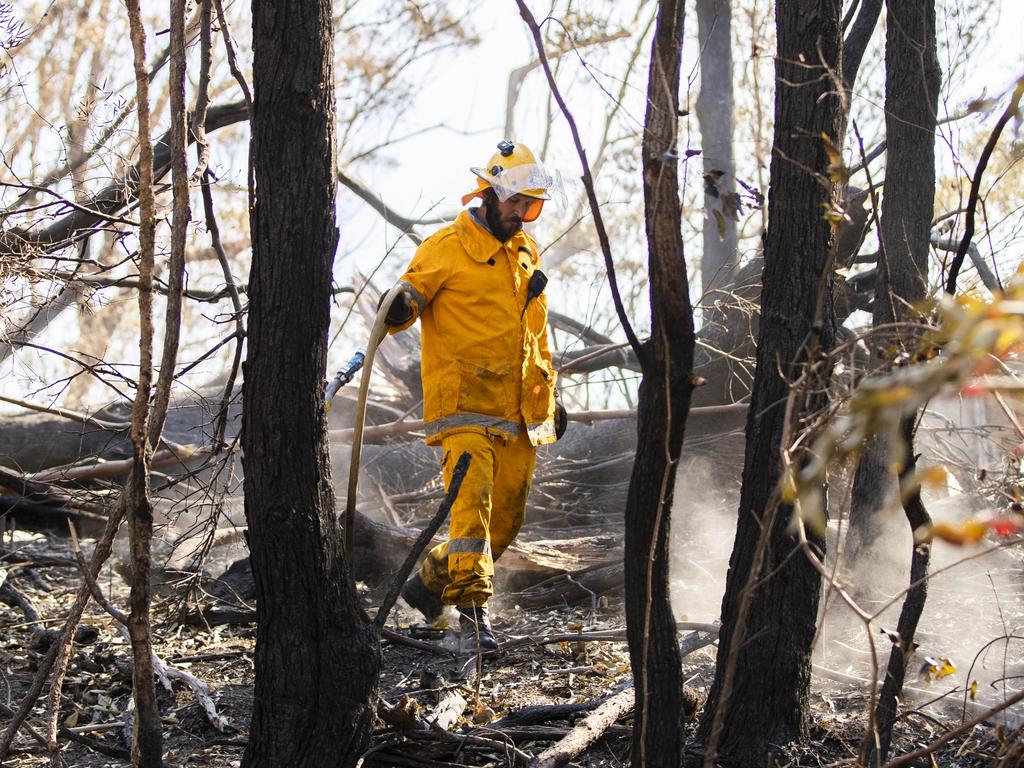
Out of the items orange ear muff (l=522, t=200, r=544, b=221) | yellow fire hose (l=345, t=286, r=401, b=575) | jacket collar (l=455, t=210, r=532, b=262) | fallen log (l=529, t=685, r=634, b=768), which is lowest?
fallen log (l=529, t=685, r=634, b=768)

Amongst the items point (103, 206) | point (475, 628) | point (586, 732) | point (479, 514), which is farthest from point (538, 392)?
point (103, 206)

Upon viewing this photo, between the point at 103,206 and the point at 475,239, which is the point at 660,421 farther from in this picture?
the point at 103,206

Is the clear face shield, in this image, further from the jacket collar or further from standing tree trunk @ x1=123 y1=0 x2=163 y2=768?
standing tree trunk @ x1=123 y1=0 x2=163 y2=768

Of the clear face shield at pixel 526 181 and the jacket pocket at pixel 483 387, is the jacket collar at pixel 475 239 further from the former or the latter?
the jacket pocket at pixel 483 387

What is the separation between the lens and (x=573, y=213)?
15.0 metres

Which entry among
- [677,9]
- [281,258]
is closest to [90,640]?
[281,258]

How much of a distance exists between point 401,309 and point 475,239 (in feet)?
1.97

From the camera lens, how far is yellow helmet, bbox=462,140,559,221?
5.00 m

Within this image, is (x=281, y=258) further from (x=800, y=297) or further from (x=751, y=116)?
(x=751, y=116)

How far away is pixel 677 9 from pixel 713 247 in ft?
32.3

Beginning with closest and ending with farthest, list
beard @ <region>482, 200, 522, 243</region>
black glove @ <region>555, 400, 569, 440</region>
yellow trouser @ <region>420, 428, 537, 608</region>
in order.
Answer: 1. yellow trouser @ <region>420, 428, 537, 608</region>
2. beard @ <region>482, 200, 522, 243</region>
3. black glove @ <region>555, 400, 569, 440</region>

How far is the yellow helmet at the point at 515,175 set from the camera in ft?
16.4

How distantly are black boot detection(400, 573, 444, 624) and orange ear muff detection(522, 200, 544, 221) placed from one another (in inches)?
74.4

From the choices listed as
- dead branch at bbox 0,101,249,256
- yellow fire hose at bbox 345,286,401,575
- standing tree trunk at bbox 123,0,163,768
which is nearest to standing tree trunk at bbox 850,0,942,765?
yellow fire hose at bbox 345,286,401,575
